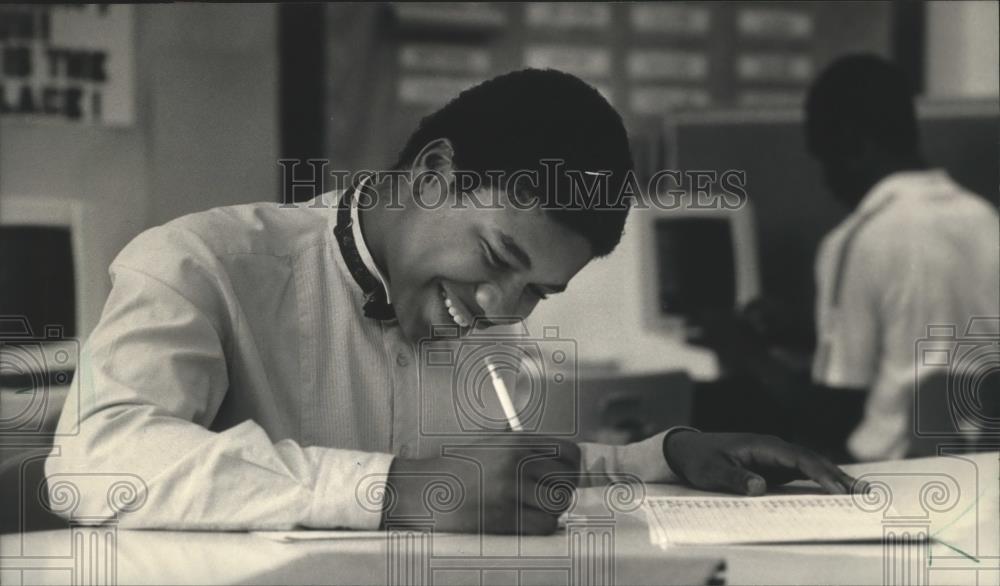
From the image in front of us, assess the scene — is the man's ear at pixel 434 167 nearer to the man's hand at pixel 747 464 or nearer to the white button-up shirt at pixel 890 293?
the man's hand at pixel 747 464

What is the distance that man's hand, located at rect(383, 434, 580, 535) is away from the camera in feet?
3.86

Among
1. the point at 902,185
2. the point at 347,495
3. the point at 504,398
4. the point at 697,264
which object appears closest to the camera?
the point at 347,495

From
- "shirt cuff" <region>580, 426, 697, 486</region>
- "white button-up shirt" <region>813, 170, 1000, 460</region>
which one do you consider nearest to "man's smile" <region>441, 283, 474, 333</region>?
"shirt cuff" <region>580, 426, 697, 486</region>

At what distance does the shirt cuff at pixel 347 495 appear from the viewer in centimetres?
114

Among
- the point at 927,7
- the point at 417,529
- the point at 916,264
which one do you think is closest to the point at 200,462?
the point at 417,529

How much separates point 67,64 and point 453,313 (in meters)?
0.61

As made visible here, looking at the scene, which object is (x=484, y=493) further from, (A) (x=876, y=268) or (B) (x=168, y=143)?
(A) (x=876, y=268)

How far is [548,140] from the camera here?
1.29 metres

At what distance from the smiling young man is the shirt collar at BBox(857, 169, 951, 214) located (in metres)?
0.43

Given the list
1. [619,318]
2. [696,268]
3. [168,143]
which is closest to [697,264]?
[696,268]

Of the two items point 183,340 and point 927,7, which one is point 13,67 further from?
point 927,7

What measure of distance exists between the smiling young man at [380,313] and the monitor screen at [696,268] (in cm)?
12

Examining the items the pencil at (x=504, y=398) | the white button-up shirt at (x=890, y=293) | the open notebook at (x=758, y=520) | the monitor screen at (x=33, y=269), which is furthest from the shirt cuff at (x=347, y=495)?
the white button-up shirt at (x=890, y=293)

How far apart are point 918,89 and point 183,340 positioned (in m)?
1.10
